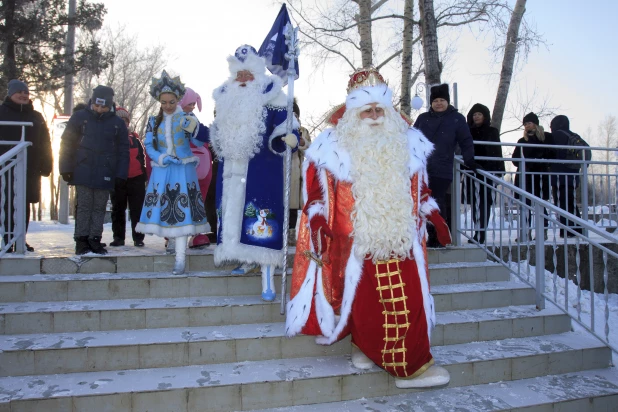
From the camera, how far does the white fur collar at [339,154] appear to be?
3.53m

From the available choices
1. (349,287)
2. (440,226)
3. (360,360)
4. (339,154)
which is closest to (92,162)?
(339,154)

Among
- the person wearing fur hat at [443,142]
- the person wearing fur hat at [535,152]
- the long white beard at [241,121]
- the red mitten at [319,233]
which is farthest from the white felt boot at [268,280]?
the person wearing fur hat at [535,152]

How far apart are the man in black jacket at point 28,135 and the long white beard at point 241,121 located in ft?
8.56

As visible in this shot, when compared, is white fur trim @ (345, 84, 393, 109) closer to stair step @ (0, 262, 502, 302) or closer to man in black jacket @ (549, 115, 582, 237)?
stair step @ (0, 262, 502, 302)

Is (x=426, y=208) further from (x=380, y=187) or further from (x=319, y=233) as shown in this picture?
(x=319, y=233)

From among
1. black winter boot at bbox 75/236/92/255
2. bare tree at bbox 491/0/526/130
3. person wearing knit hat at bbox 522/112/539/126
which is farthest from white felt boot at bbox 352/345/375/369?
bare tree at bbox 491/0/526/130

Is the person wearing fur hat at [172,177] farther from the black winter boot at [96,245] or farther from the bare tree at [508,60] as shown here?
the bare tree at [508,60]

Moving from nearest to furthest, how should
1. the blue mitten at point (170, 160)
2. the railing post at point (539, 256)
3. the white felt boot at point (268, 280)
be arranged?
the white felt boot at point (268, 280) → the blue mitten at point (170, 160) → the railing post at point (539, 256)

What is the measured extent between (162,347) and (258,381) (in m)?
0.81

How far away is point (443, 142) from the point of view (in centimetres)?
564

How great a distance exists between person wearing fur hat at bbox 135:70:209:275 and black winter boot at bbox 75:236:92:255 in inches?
33.7

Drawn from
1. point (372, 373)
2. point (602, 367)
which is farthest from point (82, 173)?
point (602, 367)

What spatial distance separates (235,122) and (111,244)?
2.64 metres

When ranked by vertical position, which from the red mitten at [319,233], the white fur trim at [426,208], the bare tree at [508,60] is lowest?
the red mitten at [319,233]
